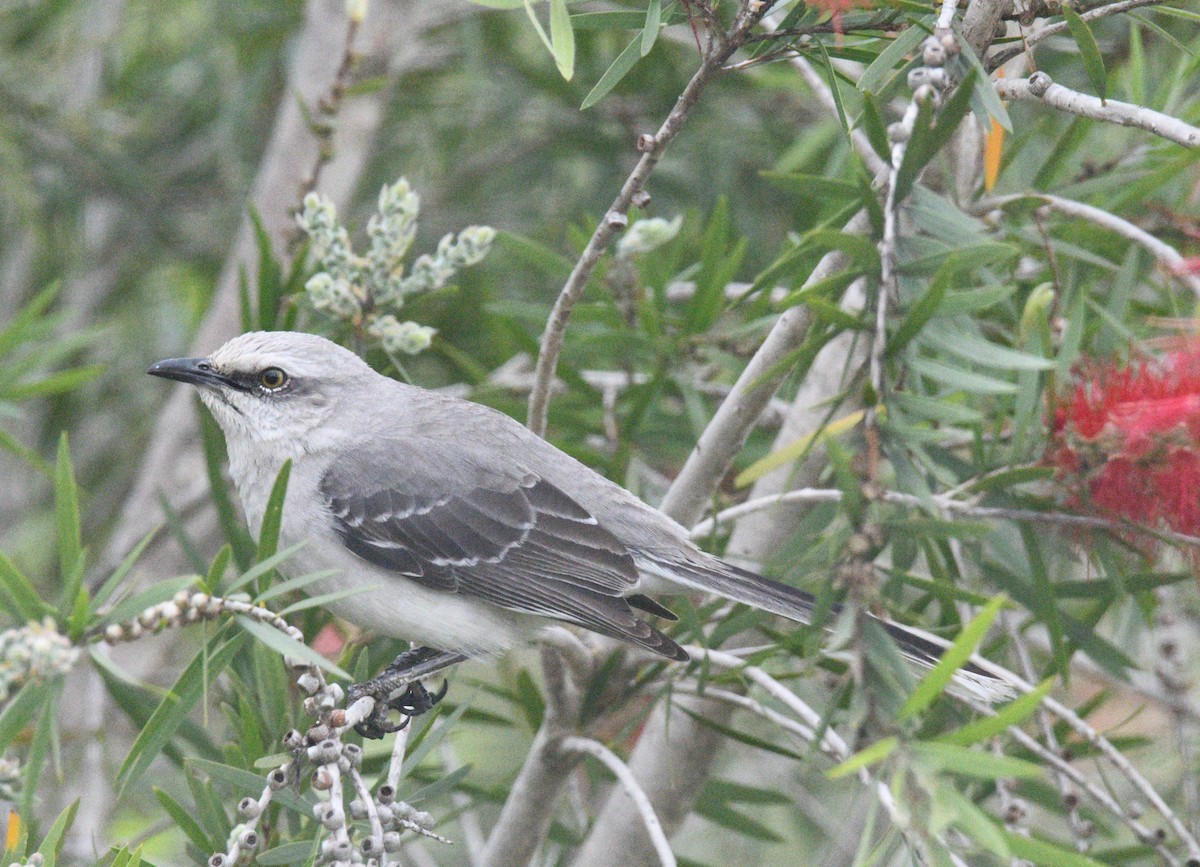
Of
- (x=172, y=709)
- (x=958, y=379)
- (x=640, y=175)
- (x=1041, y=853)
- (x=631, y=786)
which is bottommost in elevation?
(x=631, y=786)

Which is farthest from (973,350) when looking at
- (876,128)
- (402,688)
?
(402,688)

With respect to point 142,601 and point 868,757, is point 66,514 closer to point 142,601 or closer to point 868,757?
point 142,601

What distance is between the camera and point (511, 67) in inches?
225

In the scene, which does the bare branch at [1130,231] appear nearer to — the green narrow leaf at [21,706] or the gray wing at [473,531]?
the gray wing at [473,531]

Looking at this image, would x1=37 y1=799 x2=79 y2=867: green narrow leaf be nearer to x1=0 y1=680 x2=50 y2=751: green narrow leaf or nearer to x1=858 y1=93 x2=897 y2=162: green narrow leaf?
x1=0 y1=680 x2=50 y2=751: green narrow leaf

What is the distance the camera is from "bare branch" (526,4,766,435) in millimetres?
2350

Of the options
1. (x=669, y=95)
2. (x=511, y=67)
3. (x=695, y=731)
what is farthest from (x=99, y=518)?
(x=695, y=731)

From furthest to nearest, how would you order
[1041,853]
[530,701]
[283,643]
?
[530,701], [283,643], [1041,853]

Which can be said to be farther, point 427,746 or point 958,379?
point 427,746

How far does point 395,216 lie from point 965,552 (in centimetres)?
169

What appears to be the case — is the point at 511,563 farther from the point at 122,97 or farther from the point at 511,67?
the point at 122,97

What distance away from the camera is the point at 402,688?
3457mm

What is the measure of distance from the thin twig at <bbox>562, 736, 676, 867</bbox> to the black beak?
1.43 metres

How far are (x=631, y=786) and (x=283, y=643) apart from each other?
979mm
